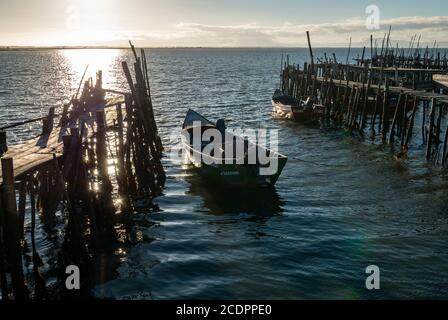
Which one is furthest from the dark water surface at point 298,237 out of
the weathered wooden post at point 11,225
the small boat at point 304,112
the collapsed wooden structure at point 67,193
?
the small boat at point 304,112

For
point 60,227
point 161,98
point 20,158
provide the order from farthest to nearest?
1. point 161,98
2. point 60,227
3. point 20,158

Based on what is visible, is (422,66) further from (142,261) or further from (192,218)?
(142,261)

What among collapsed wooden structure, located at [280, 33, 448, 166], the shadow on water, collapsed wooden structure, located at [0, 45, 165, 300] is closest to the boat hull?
the shadow on water

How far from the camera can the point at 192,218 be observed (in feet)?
51.0

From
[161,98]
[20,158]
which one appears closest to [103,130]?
[20,158]

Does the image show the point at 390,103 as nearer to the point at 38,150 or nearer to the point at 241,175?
the point at 241,175

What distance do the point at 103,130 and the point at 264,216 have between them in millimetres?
5879

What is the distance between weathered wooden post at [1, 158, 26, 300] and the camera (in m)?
8.72

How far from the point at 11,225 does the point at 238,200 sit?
30.9 feet

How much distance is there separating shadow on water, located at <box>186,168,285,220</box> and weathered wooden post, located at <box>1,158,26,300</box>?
25.6 ft

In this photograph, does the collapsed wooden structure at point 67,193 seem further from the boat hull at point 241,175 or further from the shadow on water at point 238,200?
the boat hull at point 241,175

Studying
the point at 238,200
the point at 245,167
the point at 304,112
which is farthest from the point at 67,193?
the point at 304,112

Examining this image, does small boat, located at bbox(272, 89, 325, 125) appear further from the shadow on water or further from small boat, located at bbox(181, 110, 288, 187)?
the shadow on water

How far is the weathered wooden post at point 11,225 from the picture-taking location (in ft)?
28.6
